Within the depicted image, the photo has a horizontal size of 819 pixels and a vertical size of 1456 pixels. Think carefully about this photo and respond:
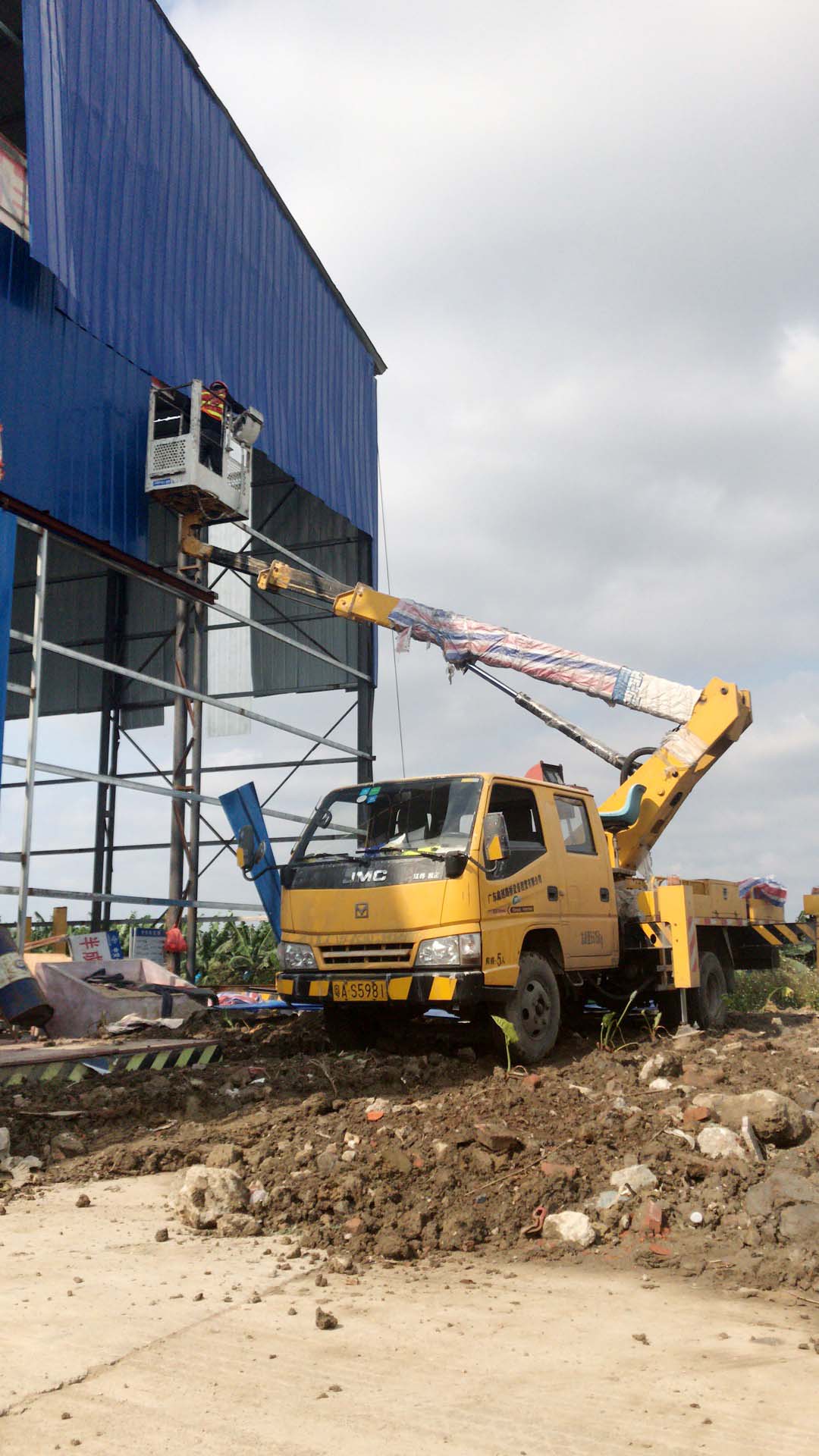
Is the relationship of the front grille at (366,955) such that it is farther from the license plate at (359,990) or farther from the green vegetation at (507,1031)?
the green vegetation at (507,1031)

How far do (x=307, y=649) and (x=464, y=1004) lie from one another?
12.1m

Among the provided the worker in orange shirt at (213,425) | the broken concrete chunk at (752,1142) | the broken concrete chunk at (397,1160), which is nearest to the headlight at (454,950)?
the broken concrete chunk at (397,1160)

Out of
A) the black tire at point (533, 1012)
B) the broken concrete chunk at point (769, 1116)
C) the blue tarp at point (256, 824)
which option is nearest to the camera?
the broken concrete chunk at point (769, 1116)

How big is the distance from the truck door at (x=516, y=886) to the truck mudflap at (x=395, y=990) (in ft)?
0.73

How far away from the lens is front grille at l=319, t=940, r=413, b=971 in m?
8.20

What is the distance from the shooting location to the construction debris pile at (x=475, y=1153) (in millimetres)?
5117

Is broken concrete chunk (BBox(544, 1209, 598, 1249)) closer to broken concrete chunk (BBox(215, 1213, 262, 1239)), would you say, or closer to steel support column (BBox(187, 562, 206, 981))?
broken concrete chunk (BBox(215, 1213, 262, 1239))

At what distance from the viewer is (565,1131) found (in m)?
6.29

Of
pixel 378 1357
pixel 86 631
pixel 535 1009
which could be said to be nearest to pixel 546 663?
pixel 535 1009

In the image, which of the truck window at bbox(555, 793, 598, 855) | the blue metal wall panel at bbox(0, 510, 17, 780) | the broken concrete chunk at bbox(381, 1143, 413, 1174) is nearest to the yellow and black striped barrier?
the broken concrete chunk at bbox(381, 1143, 413, 1174)

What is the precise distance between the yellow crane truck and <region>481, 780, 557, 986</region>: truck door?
0.05ft

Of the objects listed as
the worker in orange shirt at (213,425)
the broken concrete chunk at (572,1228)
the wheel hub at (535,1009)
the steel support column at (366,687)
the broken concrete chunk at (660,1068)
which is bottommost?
the broken concrete chunk at (572,1228)

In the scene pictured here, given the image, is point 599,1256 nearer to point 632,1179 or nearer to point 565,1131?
point 632,1179

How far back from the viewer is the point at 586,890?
31.8 feet
